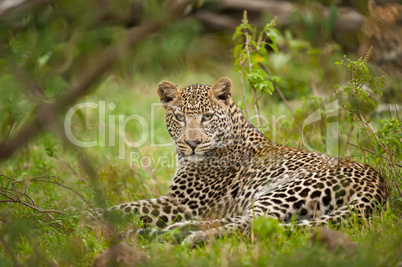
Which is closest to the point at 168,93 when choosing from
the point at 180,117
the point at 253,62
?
the point at 180,117

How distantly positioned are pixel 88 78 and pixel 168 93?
4928 mm

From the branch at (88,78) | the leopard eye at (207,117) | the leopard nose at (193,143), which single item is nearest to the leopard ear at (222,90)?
the leopard eye at (207,117)

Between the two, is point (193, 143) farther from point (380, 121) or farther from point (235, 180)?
point (380, 121)

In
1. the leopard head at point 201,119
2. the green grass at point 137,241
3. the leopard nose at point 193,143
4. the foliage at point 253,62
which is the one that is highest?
the foliage at point 253,62

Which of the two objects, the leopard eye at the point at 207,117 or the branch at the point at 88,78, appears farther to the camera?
the leopard eye at the point at 207,117

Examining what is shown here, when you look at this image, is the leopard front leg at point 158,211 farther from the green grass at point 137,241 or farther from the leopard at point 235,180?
the green grass at point 137,241

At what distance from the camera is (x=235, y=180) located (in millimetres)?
6109

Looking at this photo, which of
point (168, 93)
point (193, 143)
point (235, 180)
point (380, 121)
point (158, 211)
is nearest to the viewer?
point (380, 121)

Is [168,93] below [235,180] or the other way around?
the other way around

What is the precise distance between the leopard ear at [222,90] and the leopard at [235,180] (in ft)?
0.04

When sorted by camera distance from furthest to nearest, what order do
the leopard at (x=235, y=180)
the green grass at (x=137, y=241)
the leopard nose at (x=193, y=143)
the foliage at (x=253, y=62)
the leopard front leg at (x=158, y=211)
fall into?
the foliage at (x=253, y=62)
the leopard nose at (x=193, y=143)
the leopard front leg at (x=158, y=211)
the leopard at (x=235, y=180)
the green grass at (x=137, y=241)

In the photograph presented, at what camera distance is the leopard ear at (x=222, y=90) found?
247 inches

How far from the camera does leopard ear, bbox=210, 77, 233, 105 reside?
6.26 m

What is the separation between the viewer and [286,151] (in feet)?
20.0
